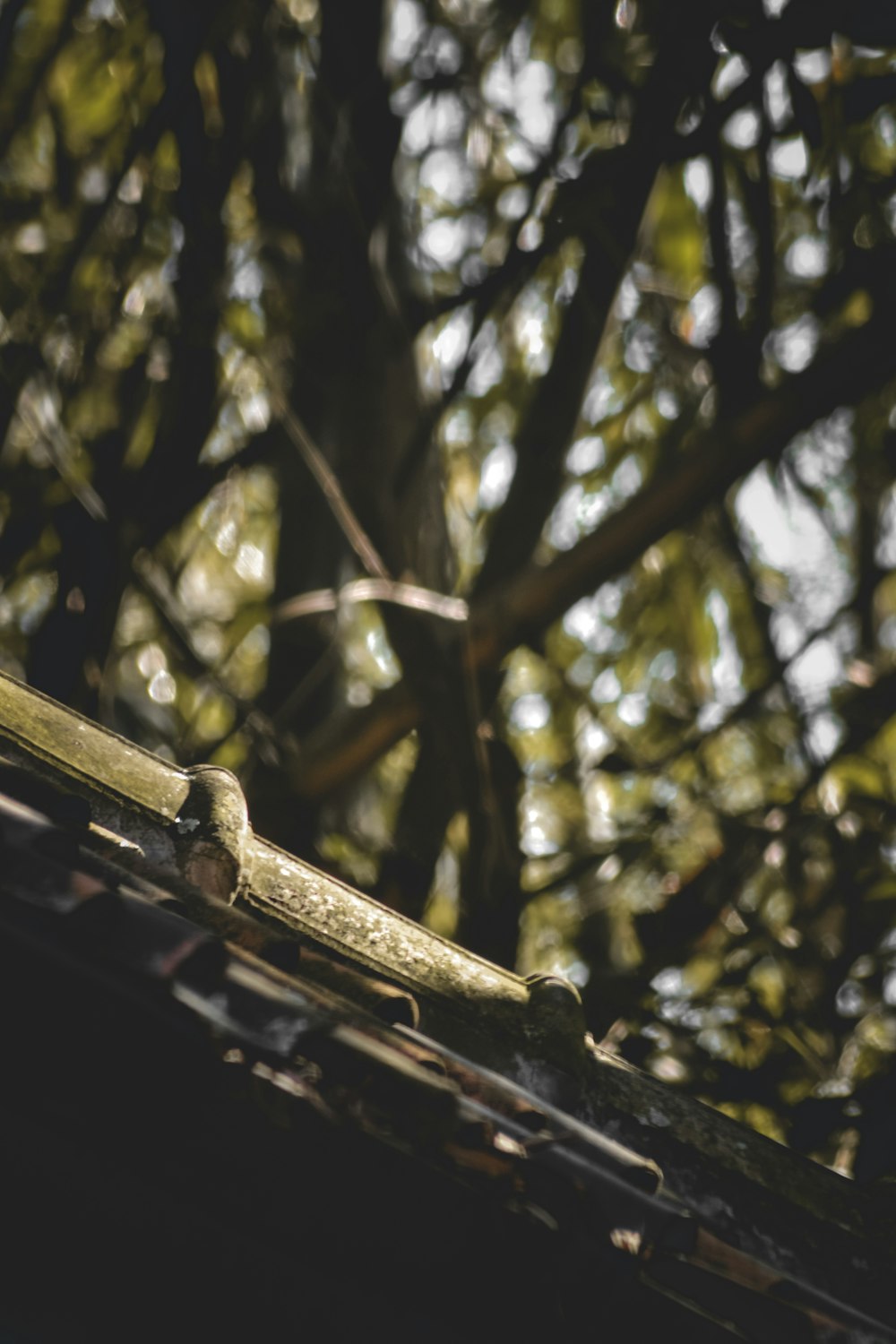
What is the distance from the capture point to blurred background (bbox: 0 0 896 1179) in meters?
3.56

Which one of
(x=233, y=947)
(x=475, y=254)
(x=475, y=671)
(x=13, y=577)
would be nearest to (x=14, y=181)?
(x=13, y=577)


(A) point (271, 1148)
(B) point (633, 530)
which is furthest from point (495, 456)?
(A) point (271, 1148)

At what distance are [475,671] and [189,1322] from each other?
2.39 metres

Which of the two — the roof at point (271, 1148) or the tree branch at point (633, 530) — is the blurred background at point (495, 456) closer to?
the tree branch at point (633, 530)

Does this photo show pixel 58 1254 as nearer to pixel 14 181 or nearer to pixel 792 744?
pixel 792 744

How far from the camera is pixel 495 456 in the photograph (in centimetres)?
491

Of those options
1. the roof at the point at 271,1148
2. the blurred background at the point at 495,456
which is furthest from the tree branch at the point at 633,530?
the roof at the point at 271,1148

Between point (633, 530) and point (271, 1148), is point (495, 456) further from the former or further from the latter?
point (271, 1148)

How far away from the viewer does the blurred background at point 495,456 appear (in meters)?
3.56

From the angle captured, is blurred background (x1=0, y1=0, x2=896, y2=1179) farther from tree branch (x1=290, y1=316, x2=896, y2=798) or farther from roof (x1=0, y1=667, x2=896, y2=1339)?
roof (x1=0, y1=667, x2=896, y2=1339)

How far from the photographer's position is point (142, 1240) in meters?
1.34

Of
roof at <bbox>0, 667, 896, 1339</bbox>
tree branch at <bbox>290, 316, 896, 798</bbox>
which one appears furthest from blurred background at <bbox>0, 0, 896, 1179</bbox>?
roof at <bbox>0, 667, 896, 1339</bbox>

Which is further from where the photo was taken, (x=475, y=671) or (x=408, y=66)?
(x=408, y=66)

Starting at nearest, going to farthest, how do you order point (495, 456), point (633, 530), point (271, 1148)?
point (271, 1148) < point (633, 530) < point (495, 456)
